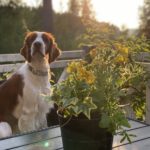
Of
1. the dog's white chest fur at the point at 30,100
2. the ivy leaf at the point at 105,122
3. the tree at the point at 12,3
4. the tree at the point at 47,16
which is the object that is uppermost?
the tree at the point at 12,3

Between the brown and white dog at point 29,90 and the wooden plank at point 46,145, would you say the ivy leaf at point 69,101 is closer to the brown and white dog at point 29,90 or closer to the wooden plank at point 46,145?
the wooden plank at point 46,145

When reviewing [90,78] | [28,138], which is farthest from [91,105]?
[28,138]

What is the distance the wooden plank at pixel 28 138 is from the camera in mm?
2355

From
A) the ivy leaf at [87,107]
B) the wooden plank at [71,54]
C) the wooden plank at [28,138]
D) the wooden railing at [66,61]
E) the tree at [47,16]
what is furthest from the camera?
the tree at [47,16]

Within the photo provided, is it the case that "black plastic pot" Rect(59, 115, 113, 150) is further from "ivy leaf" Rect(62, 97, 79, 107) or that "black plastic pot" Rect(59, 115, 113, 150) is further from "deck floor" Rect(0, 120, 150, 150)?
"deck floor" Rect(0, 120, 150, 150)

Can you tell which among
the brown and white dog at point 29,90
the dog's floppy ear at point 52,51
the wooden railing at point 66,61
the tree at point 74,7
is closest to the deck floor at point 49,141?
the wooden railing at point 66,61

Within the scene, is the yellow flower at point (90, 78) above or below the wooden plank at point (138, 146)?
above

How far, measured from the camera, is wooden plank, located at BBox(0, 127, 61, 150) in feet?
7.73

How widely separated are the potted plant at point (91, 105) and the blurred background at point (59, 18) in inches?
250

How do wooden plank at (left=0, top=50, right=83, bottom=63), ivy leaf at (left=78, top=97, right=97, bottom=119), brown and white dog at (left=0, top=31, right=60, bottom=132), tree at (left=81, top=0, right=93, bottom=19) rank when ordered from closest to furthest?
ivy leaf at (left=78, top=97, right=97, bottom=119), brown and white dog at (left=0, top=31, right=60, bottom=132), wooden plank at (left=0, top=50, right=83, bottom=63), tree at (left=81, top=0, right=93, bottom=19)

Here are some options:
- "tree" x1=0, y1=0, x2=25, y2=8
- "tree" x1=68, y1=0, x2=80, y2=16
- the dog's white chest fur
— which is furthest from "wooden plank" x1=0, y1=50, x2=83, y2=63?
"tree" x1=68, y1=0, x2=80, y2=16

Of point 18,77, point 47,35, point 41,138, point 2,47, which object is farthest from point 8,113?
point 2,47

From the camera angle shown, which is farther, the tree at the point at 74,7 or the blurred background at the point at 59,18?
the tree at the point at 74,7

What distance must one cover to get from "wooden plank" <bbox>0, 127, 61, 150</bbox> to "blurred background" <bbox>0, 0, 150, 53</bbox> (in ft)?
19.1
